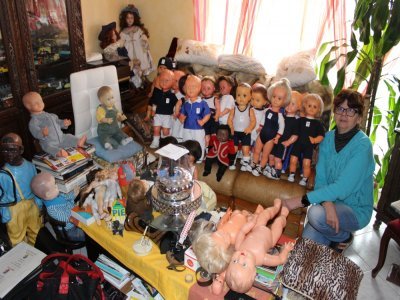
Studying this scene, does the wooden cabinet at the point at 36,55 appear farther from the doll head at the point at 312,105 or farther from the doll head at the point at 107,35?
the doll head at the point at 312,105

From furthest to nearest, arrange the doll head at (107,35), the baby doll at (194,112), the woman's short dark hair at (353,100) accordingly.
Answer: the doll head at (107,35) < the baby doll at (194,112) < the woman's short dark hair at (353,100)

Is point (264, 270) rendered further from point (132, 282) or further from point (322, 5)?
point (322, 5)

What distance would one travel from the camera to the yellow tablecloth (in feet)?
5.25

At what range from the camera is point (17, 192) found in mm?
2238

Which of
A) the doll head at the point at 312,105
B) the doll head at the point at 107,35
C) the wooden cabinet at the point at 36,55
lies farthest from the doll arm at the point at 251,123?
the doll head at the point at 107,35

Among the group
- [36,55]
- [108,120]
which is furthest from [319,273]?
[36,55]

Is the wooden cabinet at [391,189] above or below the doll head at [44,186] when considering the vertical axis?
below

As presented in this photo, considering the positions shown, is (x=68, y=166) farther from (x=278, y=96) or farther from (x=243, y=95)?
(x=278, y=96)

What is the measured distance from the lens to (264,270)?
159 centimetres

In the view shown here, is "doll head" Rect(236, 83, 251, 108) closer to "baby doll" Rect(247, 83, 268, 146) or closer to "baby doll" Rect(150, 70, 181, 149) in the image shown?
"baby doll" Rect(247, 83, 268, 146)

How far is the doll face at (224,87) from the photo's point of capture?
8.92ft

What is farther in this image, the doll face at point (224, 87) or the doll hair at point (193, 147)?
the doll face at point (224, 87)

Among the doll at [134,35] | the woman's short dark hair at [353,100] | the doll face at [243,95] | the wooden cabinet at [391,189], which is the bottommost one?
the wooden cabinet at [391,189]

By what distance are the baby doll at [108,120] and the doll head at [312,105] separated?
142 centimetres
